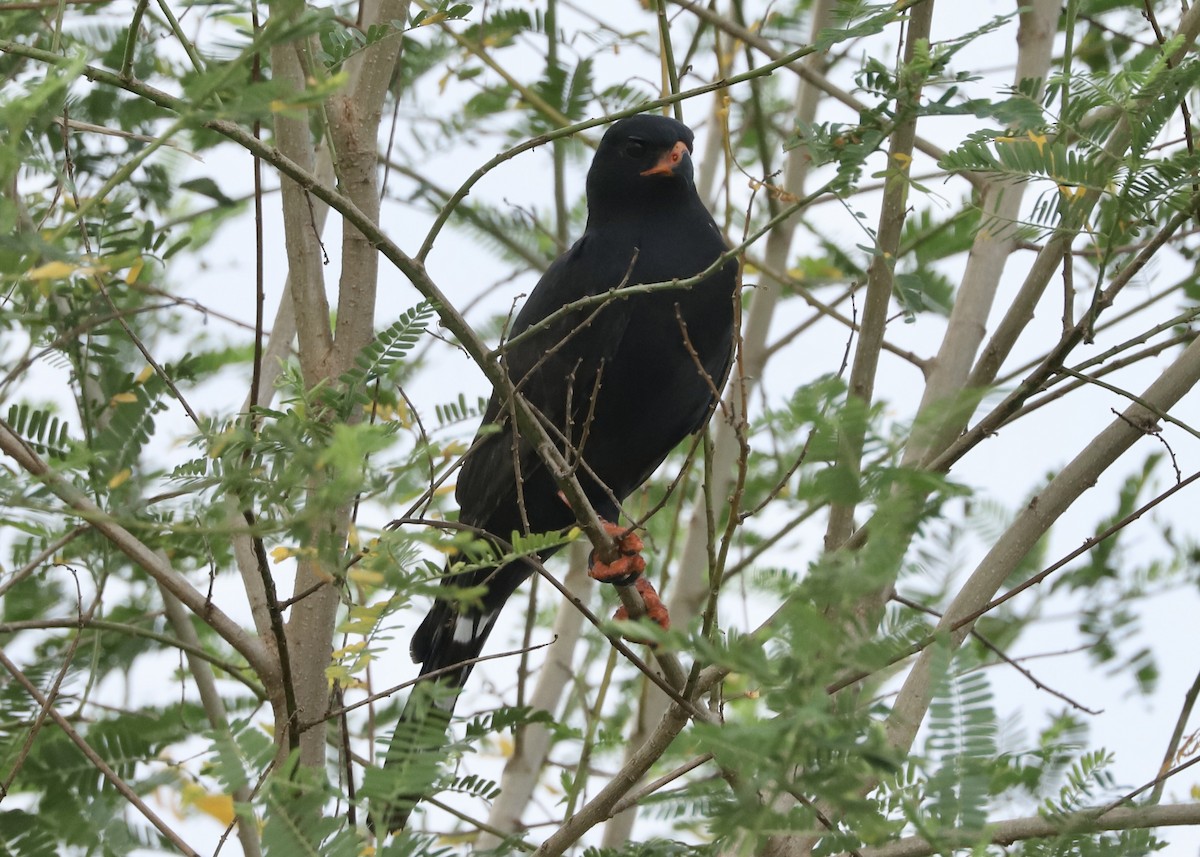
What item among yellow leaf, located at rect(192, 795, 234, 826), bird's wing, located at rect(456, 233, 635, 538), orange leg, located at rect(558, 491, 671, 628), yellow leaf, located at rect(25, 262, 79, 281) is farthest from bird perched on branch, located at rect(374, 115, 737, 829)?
yellow leaf, located at rect(25, 262, 79, 281)

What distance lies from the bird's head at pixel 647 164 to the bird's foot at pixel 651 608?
1.22 meters

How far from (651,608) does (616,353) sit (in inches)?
30.5

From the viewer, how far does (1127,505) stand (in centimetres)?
413

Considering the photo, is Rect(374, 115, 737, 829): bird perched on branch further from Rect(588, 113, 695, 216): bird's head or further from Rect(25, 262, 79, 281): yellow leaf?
Rect(25, 262, 79, 281): yellow leaf

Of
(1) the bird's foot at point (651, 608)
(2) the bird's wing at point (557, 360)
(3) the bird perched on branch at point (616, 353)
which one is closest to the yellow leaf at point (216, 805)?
(1) the bird's foot at point (651, 608)

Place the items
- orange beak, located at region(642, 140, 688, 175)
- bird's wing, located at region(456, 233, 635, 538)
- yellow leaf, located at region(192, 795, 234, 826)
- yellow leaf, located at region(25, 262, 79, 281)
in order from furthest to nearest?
orange beak, located at region(642, 140, 688, 175)
bird's wing, located at region(456, 233, 635, 538)
yellow leaf, located at region(192, 795, 234, 826)
yellow leaf, located at region(25, 262, 79, 281)

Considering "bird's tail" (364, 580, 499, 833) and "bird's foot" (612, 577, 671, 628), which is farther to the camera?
"bird's foot" (612, 577, 671, 628)

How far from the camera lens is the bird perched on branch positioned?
3758 millimetres

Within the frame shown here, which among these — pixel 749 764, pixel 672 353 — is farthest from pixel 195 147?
pixel 749 764

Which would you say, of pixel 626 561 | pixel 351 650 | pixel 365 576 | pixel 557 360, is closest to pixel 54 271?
pixel 365 576

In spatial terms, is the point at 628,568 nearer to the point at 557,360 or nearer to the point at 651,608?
the point at 651,608

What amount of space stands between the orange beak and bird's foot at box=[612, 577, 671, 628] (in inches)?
50.0

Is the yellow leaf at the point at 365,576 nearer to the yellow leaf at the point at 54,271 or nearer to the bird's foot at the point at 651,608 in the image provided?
the yellow leaf at the point at 54,271

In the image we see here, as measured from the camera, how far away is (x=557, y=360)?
3.83m
